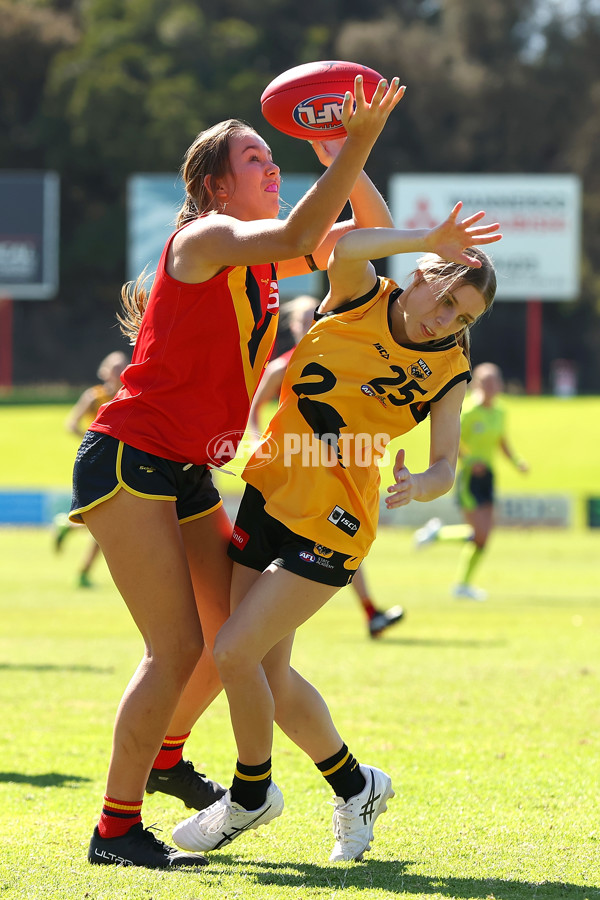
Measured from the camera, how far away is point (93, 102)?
46.4 meters

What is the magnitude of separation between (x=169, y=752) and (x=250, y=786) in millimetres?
470

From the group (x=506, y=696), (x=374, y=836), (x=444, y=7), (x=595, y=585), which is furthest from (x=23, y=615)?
(x=444, y=7)

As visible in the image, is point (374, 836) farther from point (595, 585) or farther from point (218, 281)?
point (595, 585)

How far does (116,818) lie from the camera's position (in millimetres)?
3936

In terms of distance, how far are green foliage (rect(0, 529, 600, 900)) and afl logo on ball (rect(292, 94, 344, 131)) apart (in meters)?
2.43

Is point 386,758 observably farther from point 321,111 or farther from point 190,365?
point 321,111

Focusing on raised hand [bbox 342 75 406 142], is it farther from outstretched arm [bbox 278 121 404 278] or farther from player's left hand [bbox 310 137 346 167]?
player's left hand [bbox 310 137 346 167]

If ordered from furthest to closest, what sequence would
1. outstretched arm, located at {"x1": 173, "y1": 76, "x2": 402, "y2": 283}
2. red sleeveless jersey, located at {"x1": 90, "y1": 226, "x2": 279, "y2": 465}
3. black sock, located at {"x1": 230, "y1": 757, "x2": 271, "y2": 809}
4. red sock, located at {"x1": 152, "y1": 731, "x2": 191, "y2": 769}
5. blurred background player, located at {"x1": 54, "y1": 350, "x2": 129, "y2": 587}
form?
blurred background player, located at {"x1": 54, "y1": 350, "x2": 129, "y2": 587} → red sock, located at {"x1": 152, "y1": 731, "x2": 191, "y2": 769} → black sock, located at {"x1": 230, "y1": 757, "x2": 271, "y2": 809} → red sleeveless jersey, located at {"x1": 90, "y1": 226, "x2": 279, "y2": 465} → outstretched arm, located at {"x1": 173, "y1": 76, "x2": 402, "y2": 283}

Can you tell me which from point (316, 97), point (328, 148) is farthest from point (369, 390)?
point (316, 97)

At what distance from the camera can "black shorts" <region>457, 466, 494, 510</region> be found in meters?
12.4

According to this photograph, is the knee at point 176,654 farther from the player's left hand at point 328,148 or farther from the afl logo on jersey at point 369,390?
the player's left hand at point 328,148

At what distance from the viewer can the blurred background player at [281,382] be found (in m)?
7.82

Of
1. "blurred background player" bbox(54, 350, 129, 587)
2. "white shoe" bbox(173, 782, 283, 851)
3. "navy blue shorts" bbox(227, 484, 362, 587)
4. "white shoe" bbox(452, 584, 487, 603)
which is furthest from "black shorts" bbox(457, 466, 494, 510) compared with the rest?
"white shoe" bbox(173, 782, 283, 851)

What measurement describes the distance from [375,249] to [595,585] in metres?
Result: 10.9
